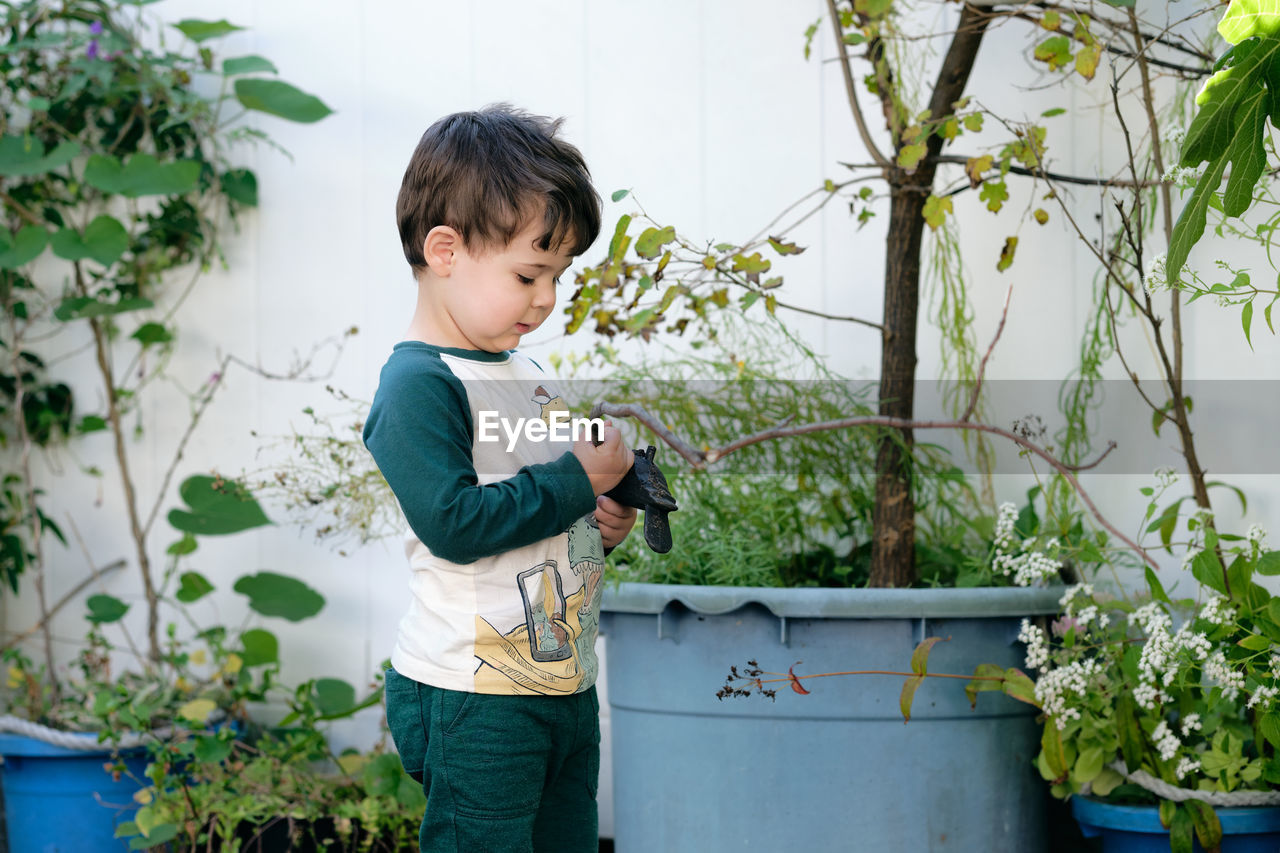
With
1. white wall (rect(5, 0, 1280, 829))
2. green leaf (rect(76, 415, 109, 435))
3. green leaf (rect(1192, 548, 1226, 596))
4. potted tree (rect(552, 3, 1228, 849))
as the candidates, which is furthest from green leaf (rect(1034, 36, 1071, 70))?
green leaf (rect(76, 415, 109, 435))

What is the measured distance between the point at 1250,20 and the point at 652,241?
0.71m

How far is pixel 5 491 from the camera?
2207 mm

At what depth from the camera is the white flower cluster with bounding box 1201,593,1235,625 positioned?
1221mm

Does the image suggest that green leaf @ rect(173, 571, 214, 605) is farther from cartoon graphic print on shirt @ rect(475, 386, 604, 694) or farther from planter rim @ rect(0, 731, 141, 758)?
cartoon graphic print on shirt @ rect(475, 386, 604, 694)

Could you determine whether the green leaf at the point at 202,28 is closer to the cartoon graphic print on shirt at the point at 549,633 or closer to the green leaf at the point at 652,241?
the green leaf at the point at 652,241

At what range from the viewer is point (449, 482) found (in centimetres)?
98

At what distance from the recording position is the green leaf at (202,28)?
1986mm

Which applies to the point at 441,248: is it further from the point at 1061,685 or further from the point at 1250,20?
the point at 1061,685

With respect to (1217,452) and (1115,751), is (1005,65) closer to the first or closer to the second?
(1217,452)

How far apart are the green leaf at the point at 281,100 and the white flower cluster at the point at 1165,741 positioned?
5.52 feet

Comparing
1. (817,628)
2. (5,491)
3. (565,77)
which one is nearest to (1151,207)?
(817,628)

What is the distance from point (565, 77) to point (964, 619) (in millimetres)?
1261

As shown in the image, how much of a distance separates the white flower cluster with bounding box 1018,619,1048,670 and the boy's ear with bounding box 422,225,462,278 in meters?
0.84

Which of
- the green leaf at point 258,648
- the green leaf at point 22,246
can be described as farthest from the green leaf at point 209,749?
the green leaf at point 22,246
